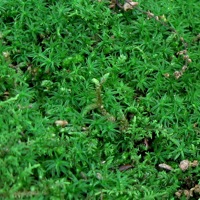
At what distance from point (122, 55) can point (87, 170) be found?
2.66 feet

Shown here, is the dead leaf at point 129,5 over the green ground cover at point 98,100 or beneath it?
over

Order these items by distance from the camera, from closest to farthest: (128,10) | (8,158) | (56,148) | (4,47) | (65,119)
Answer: (8,158) < (56,148) < (65,119) < (4,47) < (128,10)

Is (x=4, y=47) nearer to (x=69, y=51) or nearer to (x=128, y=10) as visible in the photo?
(x=69, y=51)

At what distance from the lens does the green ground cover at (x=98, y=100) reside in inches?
98.4

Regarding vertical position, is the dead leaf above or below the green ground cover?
above

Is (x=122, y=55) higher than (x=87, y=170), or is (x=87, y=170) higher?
(x=122, y=55)

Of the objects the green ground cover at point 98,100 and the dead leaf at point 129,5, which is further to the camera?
the dead leaf at point 129,5

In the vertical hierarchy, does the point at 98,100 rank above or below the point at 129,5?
below

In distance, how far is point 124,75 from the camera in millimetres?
2988

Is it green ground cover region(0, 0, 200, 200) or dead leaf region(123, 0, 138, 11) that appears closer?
green ground cover region(0, 0, 200, 200)

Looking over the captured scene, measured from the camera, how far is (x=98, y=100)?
9.01ft

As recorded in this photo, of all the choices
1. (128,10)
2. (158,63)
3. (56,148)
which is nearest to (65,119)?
(56,148)

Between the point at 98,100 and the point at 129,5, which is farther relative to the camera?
the point at 129,5

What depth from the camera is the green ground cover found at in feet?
8.20
